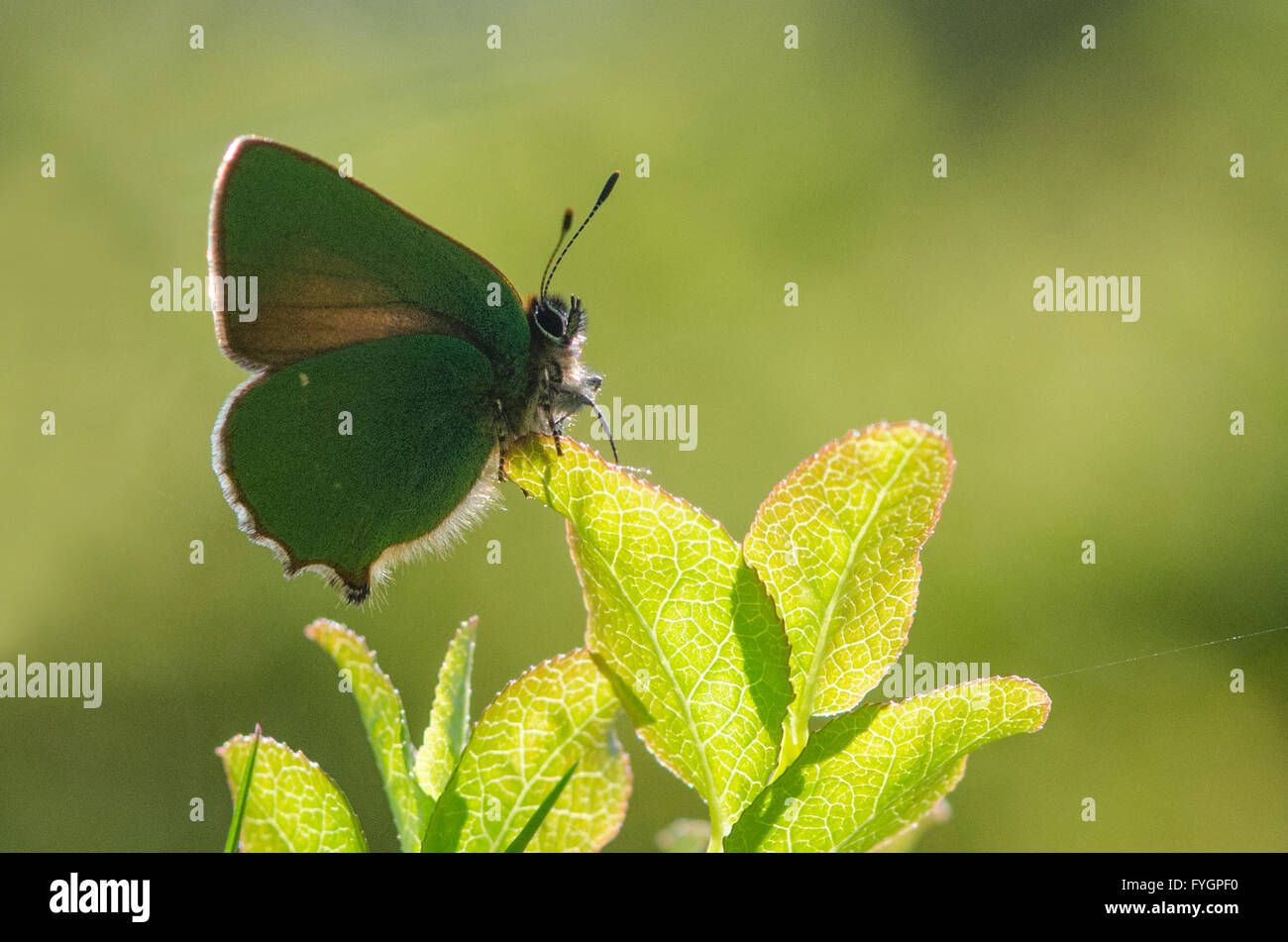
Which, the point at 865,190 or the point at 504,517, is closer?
the point at 504,517

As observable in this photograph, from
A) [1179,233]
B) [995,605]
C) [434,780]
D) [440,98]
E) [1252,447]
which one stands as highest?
[440,98]

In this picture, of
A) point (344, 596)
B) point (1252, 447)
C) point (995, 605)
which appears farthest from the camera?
point (1252, 447)

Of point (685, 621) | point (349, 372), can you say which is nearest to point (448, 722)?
point (685, 621)

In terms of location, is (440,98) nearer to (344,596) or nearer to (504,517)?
(504,517)

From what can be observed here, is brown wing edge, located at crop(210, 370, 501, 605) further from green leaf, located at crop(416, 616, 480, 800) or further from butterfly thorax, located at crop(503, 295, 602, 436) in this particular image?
green leaf, located at crop(416, 616, 480, 800)

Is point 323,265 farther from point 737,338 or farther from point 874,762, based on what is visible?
point 737,338

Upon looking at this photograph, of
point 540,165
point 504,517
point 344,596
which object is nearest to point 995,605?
point 504,517
